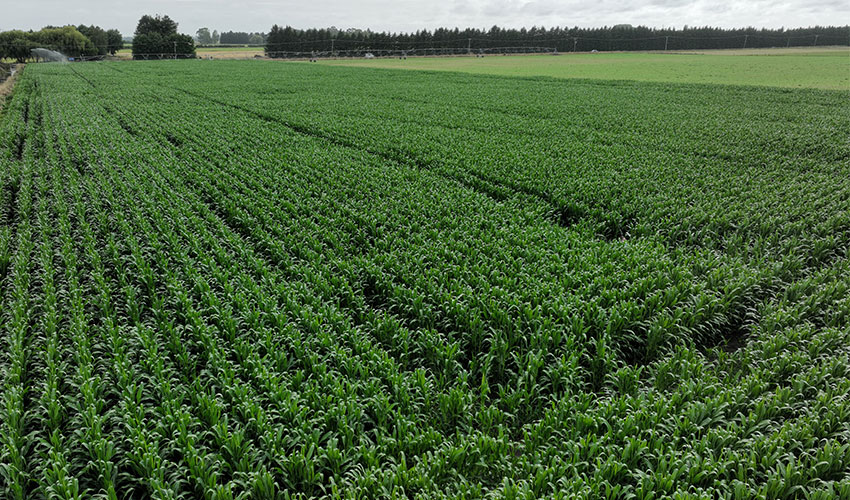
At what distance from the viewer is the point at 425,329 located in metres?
6.81

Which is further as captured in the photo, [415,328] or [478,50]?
[478,50]

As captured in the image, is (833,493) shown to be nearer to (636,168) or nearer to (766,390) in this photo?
(766,390)

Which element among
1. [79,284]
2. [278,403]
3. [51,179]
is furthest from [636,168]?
[51,179]

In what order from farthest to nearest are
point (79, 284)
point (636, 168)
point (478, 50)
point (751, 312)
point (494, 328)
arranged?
point (478, 50) → point (636, 168) → point (79, 284) → point (751, 312) → point (494, 328)

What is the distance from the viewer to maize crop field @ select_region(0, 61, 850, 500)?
4.59 meters

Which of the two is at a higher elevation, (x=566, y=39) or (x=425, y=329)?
(x=566, y=39)

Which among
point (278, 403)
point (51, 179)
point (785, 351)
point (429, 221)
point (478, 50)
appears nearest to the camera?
point (278, 403)

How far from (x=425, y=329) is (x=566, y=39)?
144033 millimetres

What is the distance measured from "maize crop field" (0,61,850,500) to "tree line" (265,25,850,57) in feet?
386

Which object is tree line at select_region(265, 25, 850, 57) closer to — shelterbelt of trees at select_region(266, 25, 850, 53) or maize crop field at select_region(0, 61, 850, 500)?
shelterbelt of trees at select_region(266, 25, 850, 53)

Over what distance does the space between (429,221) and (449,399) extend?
6.12 meters

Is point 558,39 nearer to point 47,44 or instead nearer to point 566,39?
point 566,39

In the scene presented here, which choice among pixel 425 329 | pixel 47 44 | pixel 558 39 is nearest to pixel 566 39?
pixel 558 39

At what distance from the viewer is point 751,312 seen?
7656mm
